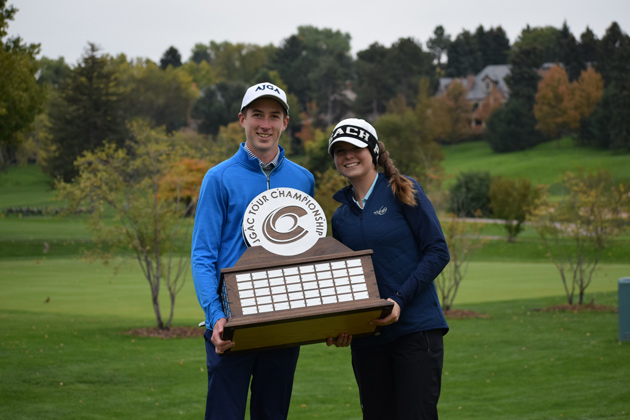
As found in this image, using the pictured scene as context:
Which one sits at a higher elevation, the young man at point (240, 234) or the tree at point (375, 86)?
the tree at point (375, 86)

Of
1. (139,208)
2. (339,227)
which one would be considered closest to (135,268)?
(139,208)

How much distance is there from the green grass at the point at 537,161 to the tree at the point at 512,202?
1846 centimetres

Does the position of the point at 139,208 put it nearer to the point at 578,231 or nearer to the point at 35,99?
the point at 578,231

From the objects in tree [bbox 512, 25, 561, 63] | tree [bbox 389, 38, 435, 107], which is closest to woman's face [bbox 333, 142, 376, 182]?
tree [bbox 389, 38, 435, 107]

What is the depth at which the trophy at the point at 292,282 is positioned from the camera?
336 cm

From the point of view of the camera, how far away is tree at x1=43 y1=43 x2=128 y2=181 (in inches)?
2263

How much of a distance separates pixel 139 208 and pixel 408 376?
Answer: 36.9 feet

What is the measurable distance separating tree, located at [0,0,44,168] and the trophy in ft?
60.7

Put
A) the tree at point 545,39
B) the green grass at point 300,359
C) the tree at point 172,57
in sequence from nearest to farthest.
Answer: the green grass at point 300,359
the tree at point 545,39
the tree at point 172,57

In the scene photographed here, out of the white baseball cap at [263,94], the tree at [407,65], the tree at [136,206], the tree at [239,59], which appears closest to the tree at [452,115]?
the tree at [407,65]

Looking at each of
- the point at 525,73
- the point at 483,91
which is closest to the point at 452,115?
the point at 525,73

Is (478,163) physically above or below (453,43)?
below

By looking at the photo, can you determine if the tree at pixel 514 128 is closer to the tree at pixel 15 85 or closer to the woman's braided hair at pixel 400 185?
the tree at pixel 15 85

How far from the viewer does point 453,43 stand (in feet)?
391
